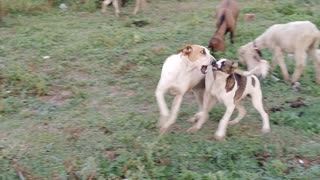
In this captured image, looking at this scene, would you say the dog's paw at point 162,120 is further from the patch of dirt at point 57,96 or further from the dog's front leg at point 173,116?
the patch of dirt at point 57,96

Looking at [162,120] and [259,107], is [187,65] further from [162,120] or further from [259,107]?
[259,107]

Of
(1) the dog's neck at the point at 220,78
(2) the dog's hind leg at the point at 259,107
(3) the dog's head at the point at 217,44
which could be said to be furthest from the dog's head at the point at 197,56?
(3) the dog's head at the point at 217,44

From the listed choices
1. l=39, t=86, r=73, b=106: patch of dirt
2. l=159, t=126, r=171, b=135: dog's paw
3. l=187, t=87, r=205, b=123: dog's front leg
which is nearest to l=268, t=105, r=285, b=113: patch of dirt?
l=187, t=87, r=205, b=123: dog's front leg

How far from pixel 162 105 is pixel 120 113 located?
618 millimetres

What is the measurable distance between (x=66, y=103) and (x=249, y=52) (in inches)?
83.2

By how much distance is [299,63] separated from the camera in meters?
6.56

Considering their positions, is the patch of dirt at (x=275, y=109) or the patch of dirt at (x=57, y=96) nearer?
the patch of dirt at (x=275, y=109)

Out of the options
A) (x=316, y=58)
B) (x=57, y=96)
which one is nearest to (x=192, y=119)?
(x=57, y=96)

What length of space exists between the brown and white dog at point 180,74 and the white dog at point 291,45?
1517mm

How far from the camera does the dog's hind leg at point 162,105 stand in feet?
17.2

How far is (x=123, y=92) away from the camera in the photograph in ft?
20.7

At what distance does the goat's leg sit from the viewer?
21.5 ft

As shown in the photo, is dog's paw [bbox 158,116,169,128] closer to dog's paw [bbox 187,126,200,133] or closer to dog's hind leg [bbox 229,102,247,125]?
dog's paw [bbox 187,126,200,133]

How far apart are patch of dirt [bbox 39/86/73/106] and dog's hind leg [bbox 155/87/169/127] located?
116 centimetres
